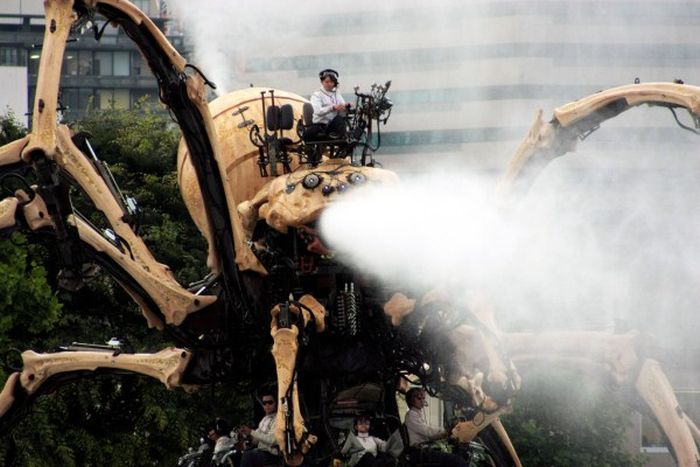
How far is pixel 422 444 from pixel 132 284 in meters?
5.20

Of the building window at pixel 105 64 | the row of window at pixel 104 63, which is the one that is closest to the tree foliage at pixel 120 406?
the row of window at pixel 104 63

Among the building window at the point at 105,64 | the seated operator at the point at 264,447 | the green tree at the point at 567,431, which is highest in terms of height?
the building window at the point at 105,64

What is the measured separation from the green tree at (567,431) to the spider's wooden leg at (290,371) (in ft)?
64.9

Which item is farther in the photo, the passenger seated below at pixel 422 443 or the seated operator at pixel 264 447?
the passenger seated below at pixel 422 443

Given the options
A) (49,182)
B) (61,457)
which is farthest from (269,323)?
(61,457)

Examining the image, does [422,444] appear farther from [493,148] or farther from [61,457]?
[493,148]

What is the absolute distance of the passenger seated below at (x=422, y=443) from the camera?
95.5ft

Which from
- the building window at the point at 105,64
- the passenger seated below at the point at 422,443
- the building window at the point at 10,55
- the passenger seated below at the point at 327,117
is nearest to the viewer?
the passenger seated below at the point at 422,443

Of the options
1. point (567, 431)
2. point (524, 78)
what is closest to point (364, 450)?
point (567, 431)

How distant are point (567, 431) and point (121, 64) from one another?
94.4 meters

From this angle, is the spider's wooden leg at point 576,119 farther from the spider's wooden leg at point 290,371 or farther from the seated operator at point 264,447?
the seated operator at point 264,447

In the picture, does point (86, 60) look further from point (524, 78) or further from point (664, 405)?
point (664, 405)

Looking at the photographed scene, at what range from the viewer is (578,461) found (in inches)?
1916

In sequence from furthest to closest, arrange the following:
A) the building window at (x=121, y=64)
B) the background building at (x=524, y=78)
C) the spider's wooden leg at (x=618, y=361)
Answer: the building window at (x=121, y=64) → the background building at (x=524, y=78) → the spider's wooden leg at (x=618, y=361)
